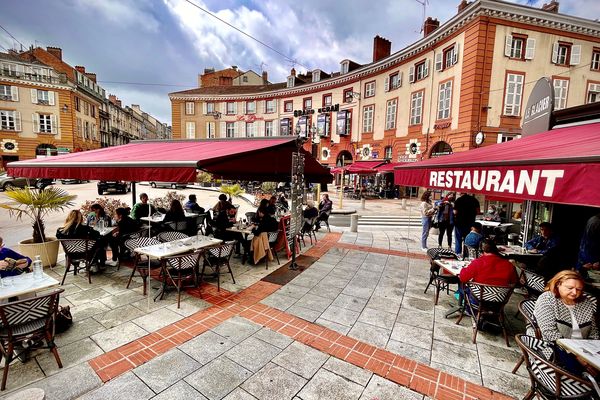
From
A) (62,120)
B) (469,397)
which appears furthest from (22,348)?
(62,120)

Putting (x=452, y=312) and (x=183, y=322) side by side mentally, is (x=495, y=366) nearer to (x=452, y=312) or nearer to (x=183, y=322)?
(x=452, y=312)

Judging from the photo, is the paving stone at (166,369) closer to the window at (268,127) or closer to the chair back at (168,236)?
the chair back at (168,236)

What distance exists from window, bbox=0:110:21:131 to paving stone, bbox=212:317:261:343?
131ft

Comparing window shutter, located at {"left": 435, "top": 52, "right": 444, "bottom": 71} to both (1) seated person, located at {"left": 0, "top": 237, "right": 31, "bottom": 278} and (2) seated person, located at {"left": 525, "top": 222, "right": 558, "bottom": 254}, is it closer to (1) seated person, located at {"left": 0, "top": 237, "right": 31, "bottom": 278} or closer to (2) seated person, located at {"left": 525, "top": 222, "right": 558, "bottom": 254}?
(2) seated person, located at {"left": 525, "top": 222, "right": 558, "bottom": 254}

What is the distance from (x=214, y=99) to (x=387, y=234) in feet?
113

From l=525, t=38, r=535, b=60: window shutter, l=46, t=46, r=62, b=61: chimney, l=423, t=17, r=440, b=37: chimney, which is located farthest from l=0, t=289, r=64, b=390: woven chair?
l=46, t=46, r=62, b=61: chimney

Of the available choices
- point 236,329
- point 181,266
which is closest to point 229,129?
point 181,266

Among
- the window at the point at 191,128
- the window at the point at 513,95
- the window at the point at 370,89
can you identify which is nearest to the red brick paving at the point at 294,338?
the window at the point at 513,95

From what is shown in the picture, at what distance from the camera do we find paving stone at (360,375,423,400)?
2825 mm

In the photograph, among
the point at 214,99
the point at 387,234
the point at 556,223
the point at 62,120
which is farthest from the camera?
the point at 214,99

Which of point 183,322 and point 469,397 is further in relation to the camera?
point 183,322

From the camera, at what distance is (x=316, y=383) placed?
9.82ft

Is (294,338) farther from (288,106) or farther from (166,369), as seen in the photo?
(288,106)

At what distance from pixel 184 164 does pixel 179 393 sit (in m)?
2.77
